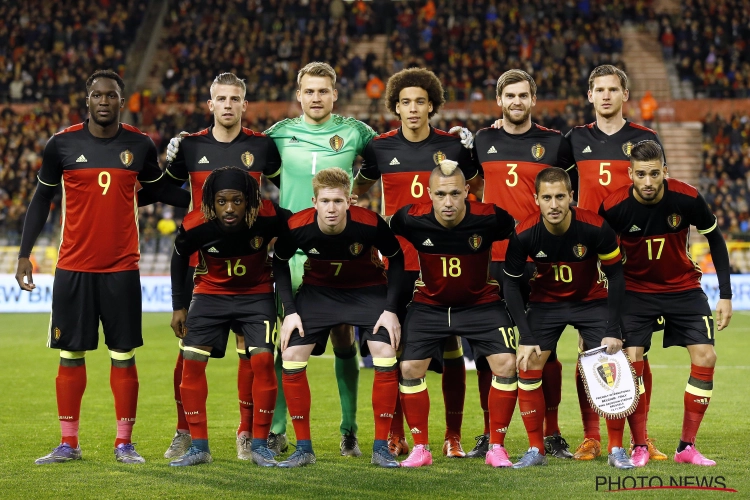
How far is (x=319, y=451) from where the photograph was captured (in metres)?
6.95

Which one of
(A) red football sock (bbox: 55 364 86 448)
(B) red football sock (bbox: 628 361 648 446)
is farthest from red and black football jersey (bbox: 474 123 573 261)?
(A) red football sock (bbox: 55 364 86 448)

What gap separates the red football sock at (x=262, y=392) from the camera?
6367mm

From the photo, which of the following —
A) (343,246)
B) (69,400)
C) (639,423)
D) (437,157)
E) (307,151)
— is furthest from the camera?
(307,151)

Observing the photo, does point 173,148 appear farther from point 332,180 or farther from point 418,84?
point 418,84

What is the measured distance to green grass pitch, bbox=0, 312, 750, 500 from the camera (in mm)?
5582

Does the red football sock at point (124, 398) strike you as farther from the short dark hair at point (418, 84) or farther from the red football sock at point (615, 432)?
the red football sock at point (615, 432)

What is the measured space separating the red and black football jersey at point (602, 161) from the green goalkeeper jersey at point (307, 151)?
5.17 ft

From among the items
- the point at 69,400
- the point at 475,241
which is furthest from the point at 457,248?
the point at 69,400

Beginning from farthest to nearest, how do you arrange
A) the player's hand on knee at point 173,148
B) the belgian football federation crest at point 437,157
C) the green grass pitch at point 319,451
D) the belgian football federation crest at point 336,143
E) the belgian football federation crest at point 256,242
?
the belgian football federation crest at point 336,143 → the belgian football federation crest at point 437,157 → the player's hand on knee at point 173,148 → the belgian football federation crest at point 256,242 → the green grass pitch at point 319,451

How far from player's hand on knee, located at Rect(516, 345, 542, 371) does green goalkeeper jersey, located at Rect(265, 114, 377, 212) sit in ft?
5.93

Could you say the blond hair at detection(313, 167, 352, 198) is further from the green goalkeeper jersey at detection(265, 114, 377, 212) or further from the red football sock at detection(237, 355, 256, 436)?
the red football sock at detection(237, 355, 256, 436)

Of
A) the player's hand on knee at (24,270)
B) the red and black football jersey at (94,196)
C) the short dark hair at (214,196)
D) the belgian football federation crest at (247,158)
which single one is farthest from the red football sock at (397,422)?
the player's hand on knee at (24,270)

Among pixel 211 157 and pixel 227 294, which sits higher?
pixel 211 157

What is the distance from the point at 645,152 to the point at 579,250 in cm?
73
